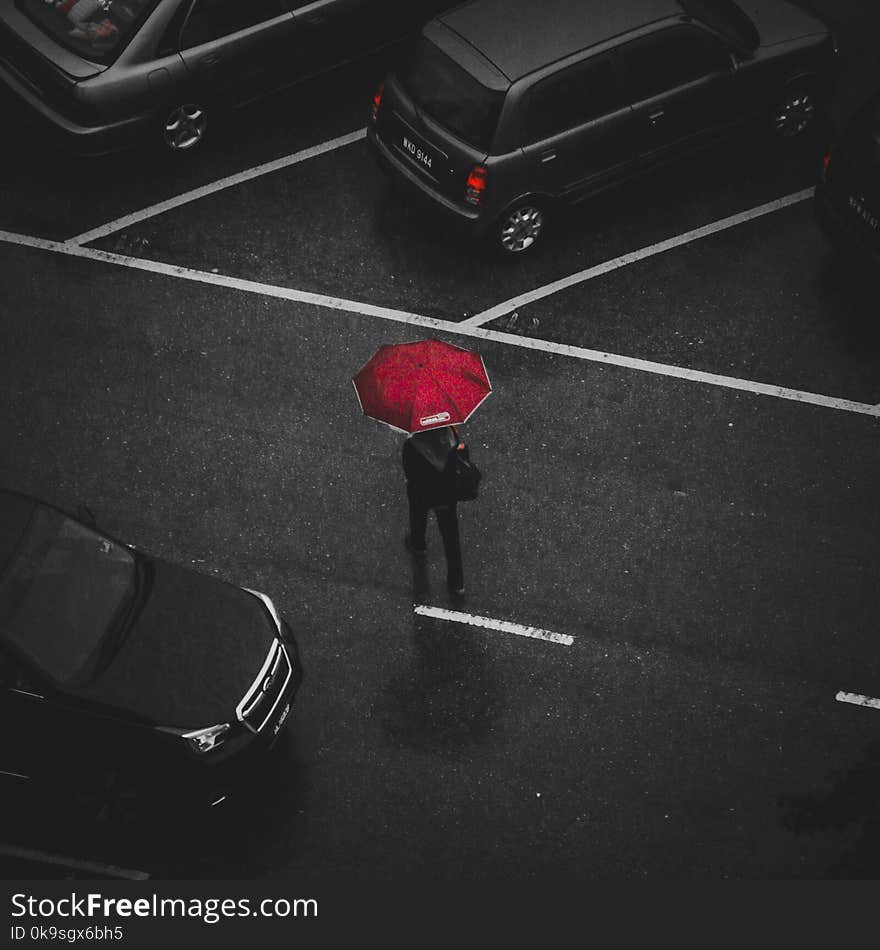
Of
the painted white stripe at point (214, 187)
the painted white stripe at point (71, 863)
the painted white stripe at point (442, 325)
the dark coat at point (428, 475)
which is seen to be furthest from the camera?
the painted white stripe at point (214, 187)

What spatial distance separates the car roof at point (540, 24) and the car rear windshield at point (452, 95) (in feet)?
0.79

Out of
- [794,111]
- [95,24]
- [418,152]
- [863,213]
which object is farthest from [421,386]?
[794,111]

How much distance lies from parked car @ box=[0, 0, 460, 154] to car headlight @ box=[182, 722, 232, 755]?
5.65m

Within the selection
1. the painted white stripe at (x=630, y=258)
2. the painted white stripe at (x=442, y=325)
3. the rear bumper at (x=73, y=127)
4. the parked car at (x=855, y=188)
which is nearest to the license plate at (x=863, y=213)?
the parked car at (x=855, y=188)

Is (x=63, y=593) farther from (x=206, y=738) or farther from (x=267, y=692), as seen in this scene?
(x=267, y=692)

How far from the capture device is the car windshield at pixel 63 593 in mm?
7586

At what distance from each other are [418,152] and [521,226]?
1097mm

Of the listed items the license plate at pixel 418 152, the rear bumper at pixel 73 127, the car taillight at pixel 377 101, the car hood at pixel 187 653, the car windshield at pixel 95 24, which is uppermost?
the car windshield at pixel 95 24

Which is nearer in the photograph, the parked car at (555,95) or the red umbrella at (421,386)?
the red umbrella at (421,386)

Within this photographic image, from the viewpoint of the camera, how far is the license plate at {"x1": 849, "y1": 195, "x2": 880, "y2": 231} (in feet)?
33.4

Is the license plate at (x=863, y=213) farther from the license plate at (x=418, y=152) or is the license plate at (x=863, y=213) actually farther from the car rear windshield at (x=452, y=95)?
the license plate at (x=418, y=152)

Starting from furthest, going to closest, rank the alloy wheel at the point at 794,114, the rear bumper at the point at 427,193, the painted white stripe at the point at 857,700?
1. the alloy wheel at the point at 794,114
2. the rear bumper at the point at 427,193
3. the painted white stripe at the point at 857,700

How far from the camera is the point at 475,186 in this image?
1019 centimetres

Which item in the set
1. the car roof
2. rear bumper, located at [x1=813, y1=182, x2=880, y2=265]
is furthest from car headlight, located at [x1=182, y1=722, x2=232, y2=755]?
rear bumper, located at [x1=813, y1=182, x2=880, y2=265]
